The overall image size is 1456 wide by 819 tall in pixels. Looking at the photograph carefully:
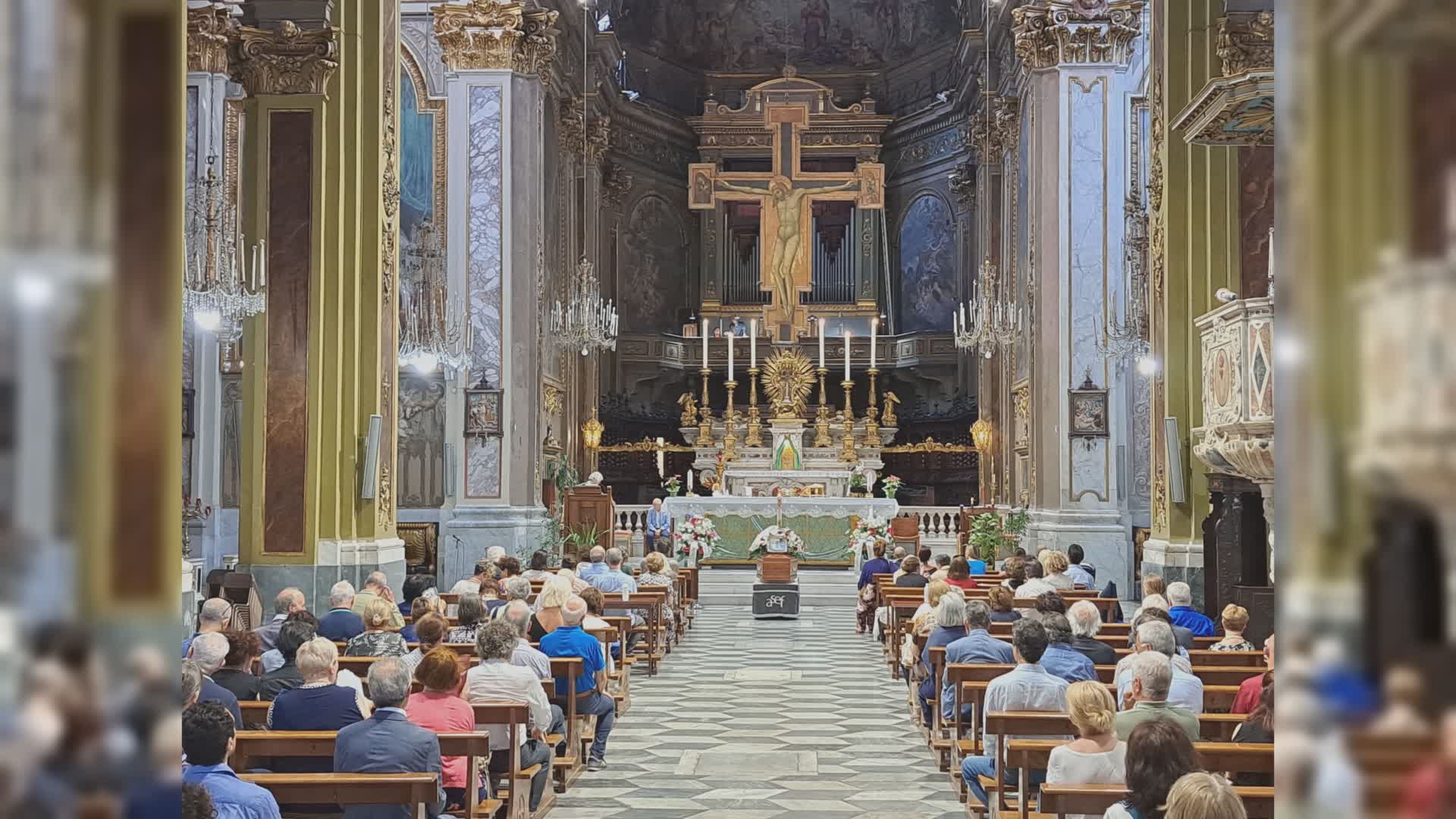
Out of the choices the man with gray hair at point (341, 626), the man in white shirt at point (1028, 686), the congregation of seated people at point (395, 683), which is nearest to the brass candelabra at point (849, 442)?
the congregation of seated people at point (395, 683)

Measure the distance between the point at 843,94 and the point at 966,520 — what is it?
15.9 metres

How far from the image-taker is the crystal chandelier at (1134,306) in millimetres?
17234

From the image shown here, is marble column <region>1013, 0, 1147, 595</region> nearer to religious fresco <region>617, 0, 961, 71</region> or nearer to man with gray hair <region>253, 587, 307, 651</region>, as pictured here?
man with gray hair <region>253, 587, 307, 651</region>

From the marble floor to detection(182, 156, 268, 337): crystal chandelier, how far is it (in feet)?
14.6

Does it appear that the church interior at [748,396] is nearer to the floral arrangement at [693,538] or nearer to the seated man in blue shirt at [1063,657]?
the seated man in blue shirt at [1063,657]

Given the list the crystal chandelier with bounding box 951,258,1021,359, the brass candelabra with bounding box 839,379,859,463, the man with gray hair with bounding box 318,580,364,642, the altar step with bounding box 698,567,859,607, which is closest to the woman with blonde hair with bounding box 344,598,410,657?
the man with gray hair with bounding box 318,580,364,642

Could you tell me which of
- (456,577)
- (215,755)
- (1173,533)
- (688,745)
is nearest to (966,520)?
(456,577)

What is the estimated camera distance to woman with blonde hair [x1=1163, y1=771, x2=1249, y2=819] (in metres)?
3.76

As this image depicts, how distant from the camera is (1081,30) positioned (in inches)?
Answer: 848

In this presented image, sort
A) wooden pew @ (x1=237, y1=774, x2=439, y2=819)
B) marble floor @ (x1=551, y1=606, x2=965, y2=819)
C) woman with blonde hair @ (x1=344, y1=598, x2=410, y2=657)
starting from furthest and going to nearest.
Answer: marble floor @ (x1=551, y1=606, x2=965, y2=819) → woman with blonde hair @ (x1=344, y1=598, x2=410, y2=657) → wooden pew @ (x1=237, y1=774, x2=439, y2=819)

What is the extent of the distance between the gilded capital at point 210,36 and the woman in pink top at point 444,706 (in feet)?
28.5
